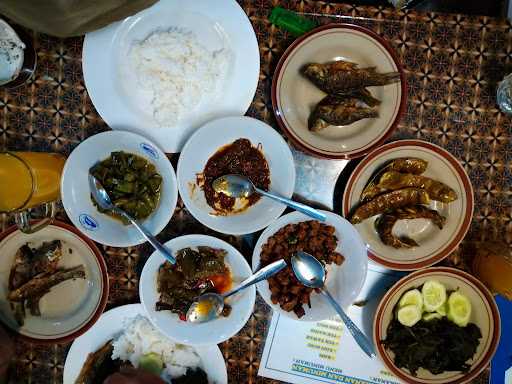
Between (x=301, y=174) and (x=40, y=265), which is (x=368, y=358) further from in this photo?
(x=40, y=265)

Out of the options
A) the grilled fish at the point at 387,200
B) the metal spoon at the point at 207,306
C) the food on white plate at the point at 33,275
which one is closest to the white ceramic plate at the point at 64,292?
the food on white plate at the point at 33,275

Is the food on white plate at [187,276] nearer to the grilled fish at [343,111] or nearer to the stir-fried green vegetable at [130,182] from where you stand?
the stir-fried green vegetable at [130,182]

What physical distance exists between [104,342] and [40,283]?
0.43 meters

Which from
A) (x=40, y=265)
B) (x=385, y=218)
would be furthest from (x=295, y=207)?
(x=40, y=265)

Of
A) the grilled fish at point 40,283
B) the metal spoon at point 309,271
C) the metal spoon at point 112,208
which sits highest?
the metal spoon at point 112,208

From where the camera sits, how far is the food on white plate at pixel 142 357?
229cm

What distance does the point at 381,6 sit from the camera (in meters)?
2.22

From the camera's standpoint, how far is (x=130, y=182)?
2.11m

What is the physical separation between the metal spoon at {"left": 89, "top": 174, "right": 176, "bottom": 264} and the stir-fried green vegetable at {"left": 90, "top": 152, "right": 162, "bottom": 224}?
0.08ft

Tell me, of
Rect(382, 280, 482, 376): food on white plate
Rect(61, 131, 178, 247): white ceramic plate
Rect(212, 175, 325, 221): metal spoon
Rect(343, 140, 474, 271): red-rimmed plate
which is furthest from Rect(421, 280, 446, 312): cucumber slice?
Rect(61, 131, 178, 247): white ceramic plate

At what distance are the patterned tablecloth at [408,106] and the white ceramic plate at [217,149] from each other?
16 centimetres

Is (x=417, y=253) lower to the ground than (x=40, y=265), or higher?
higher

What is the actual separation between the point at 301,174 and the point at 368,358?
1.00 m

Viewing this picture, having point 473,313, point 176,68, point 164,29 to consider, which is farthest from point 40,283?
point 473,313
